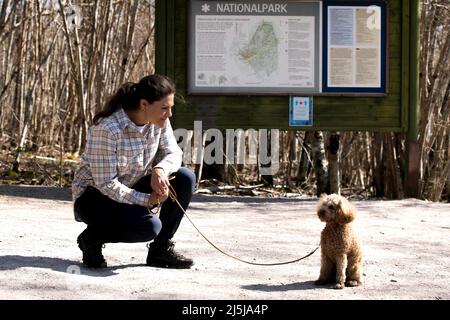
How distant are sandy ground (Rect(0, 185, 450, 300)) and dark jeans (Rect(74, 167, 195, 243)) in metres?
0.22

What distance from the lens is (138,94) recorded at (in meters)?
5.05

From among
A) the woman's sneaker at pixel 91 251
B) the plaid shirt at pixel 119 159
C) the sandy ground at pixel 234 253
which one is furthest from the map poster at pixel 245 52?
the woman's sneaker at pixel 91 251

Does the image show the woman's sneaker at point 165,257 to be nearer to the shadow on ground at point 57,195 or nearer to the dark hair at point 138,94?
the dark hair at point 138,94

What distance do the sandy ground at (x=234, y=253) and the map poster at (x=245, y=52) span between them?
4.32 ft

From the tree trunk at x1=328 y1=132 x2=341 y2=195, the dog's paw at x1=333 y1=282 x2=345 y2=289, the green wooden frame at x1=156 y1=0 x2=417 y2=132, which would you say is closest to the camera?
the dog's paw at x1=333 y1=282 x2=345 y2=289

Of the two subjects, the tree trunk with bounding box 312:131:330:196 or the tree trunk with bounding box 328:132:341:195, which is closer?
the tree trunk with bounding box 328:132:341:195

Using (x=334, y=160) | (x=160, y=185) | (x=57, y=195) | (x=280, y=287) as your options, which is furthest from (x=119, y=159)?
(x=334, y=160)

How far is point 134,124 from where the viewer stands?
198 inches

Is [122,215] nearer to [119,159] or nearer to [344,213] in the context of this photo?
[119,159]

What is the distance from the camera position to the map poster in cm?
949

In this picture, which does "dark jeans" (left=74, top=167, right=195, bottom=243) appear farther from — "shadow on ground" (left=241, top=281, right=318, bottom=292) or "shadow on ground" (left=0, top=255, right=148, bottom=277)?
"shadow on ground" (left=241, top=281, right=318, bottom=292)

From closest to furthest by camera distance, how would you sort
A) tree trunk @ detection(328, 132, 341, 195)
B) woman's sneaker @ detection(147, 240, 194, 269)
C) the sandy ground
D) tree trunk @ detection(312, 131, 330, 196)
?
the sandy ground → woman's sneaker @ detection(147, 240, 194, 269) → tree trunk @ detection(328, 132, 341, 195) → tree trunk @ detection(312, 131, 330, 196)

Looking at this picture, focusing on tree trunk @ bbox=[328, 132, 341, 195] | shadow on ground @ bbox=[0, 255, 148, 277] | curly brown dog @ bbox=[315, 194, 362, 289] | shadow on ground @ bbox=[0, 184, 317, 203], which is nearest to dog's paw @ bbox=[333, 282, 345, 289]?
curly brown dog @ bbox=[315, 194, 362, 289]

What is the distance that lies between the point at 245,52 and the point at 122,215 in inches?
189
